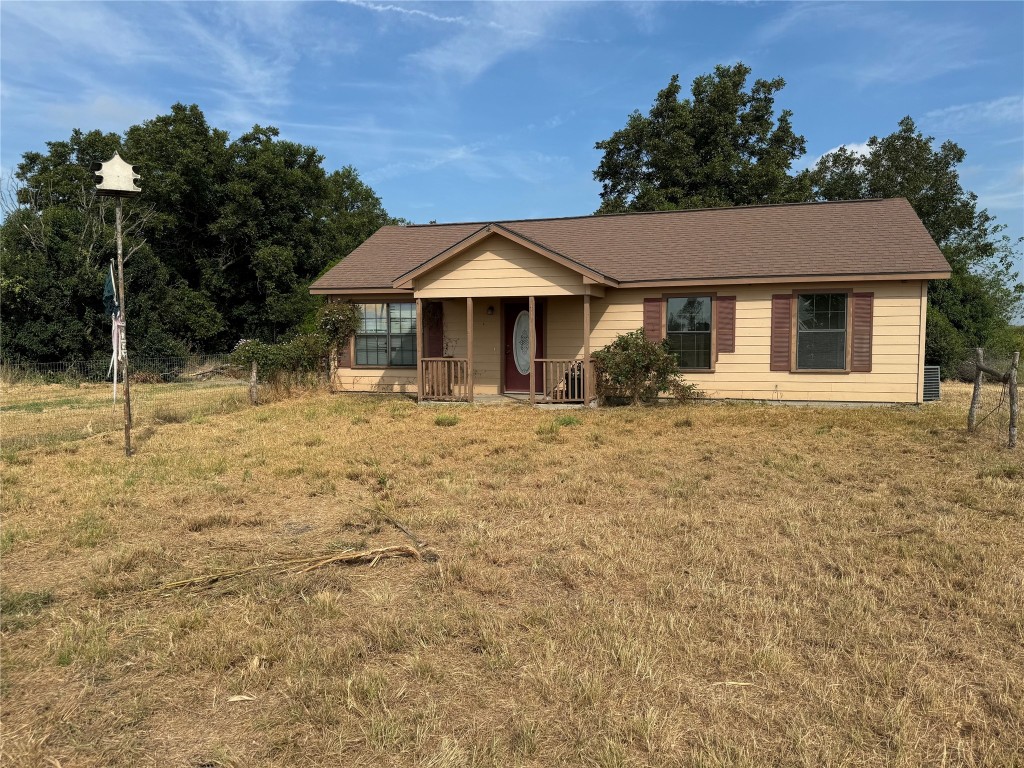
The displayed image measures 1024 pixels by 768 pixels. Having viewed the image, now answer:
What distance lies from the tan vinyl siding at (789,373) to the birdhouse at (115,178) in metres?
8.62

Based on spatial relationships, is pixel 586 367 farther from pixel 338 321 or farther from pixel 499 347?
pixel 338 321

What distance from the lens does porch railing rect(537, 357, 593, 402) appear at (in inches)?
501

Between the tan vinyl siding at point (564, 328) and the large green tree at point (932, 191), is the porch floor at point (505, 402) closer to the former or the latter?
the tan vinyl siding at point (564, 328)

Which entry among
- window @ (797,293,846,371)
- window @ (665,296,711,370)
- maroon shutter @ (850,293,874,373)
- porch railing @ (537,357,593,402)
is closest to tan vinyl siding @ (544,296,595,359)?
porch railing @ (537,357,593,402)

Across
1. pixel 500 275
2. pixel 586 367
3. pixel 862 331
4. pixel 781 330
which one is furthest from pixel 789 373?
pixel 500 275

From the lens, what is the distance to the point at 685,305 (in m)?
12.9

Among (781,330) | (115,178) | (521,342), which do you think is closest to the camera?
(115,178)

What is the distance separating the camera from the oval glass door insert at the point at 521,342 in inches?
555

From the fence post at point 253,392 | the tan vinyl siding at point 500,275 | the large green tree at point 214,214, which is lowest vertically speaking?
the fence post at point 253,392

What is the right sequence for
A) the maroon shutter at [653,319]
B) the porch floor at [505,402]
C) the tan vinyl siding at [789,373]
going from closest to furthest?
the tan vinyl siding at [789,373] → the porch floor at [505,402] → the maroon shutter at [653,319]

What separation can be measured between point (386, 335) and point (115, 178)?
786cm

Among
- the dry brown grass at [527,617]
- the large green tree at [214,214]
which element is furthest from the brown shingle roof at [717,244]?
the large green tree at [214,214]

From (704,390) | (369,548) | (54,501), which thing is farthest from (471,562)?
(704,390)

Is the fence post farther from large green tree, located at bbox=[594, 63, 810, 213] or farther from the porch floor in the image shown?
large green tree, located at bbox=[594, 63, 810, 213]
